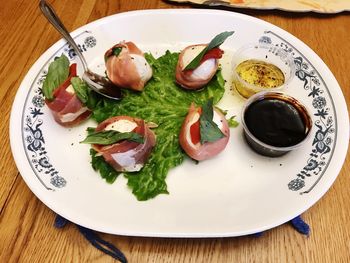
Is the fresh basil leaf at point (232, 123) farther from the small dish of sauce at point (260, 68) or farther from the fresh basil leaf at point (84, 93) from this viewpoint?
the fresh basil leaf at point (84, 93)

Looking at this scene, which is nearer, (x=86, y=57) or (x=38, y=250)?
(x=38, y=250)

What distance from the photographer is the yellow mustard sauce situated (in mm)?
1453

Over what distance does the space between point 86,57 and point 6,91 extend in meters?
0.36

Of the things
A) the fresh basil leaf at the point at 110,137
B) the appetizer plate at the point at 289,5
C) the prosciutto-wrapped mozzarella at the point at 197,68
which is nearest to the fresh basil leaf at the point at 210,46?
the prosciutto-wrapped mozzarella at the point at 197,68

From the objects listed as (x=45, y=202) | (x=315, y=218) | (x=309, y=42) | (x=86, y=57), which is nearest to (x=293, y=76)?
(x=309, y=42)

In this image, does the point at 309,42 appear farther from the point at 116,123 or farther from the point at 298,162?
the point at 116,123

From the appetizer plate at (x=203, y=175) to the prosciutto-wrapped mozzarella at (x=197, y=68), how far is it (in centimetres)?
12

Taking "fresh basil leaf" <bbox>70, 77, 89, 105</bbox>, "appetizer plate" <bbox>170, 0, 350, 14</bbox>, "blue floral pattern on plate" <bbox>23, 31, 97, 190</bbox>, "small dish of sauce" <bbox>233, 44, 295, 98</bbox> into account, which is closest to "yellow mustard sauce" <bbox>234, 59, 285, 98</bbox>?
"small dish of sauce" <bbox>233, 44, 295, 98</bbox>

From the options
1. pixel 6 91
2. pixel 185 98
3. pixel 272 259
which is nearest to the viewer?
pixel 272 259

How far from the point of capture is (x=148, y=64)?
1451 mm

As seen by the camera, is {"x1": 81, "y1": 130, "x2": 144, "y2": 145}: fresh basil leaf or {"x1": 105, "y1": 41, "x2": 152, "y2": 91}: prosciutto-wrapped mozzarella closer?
{"x1": 81, "y1": 130, "x2": 144, "y2": 145}: fresh basil leaf

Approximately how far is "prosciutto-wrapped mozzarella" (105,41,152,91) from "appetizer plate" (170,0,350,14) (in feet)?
1.79

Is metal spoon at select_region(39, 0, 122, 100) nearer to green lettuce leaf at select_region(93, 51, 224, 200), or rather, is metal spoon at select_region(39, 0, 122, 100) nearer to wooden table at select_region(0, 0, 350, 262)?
green lettuce leaf at select_region(93, 51, 224, 200)

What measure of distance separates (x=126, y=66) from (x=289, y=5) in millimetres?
881
